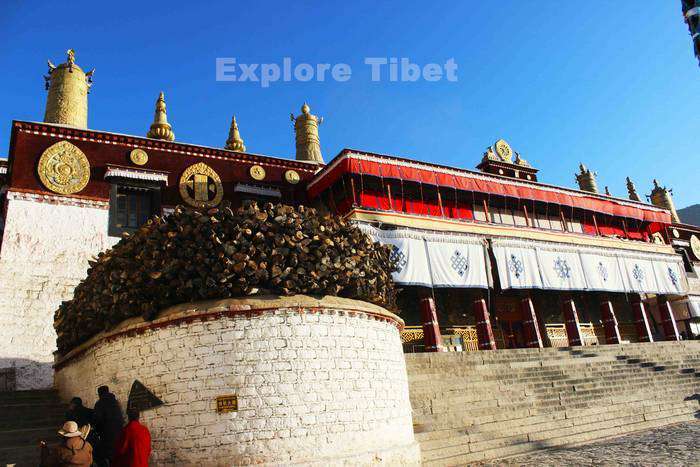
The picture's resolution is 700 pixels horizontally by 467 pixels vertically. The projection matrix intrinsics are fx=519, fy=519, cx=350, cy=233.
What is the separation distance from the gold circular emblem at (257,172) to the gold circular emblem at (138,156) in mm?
3870

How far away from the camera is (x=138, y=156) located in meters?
18.4

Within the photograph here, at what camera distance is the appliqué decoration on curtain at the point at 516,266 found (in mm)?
19875

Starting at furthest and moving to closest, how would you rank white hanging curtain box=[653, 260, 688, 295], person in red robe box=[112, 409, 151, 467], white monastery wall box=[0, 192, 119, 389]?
white hanging curtain box=[653, 260, 688, 295]
white monastery wall box=[0, 192, 119, 389]
person in red robe box=[112, 409, 151, 467]

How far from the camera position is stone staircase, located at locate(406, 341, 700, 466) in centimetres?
1006

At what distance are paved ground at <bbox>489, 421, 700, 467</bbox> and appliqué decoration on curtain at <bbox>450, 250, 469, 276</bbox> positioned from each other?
26.2 feet

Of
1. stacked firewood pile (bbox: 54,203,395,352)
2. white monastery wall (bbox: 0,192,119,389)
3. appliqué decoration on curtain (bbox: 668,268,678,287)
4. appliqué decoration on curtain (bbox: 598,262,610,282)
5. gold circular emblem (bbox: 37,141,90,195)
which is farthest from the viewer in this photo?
appliqué decoration on curtain (bbox: 668,268,678,287)

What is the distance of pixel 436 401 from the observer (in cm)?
1105

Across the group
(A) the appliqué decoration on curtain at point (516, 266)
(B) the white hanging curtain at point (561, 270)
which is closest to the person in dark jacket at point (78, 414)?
(A) the appliqué decoration on curtain at point (516, 266)

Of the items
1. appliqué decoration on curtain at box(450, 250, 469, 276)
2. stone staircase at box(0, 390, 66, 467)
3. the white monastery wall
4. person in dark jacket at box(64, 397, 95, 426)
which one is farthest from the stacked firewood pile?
appliqué decoration on curtain at box(450, 250, 469, 276)

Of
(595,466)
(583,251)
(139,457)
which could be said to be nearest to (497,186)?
(583,251)

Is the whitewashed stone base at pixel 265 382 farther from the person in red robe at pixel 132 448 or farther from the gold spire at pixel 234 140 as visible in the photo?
the gold spire at pixel 234 140

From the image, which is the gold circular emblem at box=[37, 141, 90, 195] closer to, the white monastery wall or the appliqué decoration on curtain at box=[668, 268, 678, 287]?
the white monastery wall

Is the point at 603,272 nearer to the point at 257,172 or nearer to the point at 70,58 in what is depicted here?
the point at 257,172

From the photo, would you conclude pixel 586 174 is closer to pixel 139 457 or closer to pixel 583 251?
pixel 583 251
